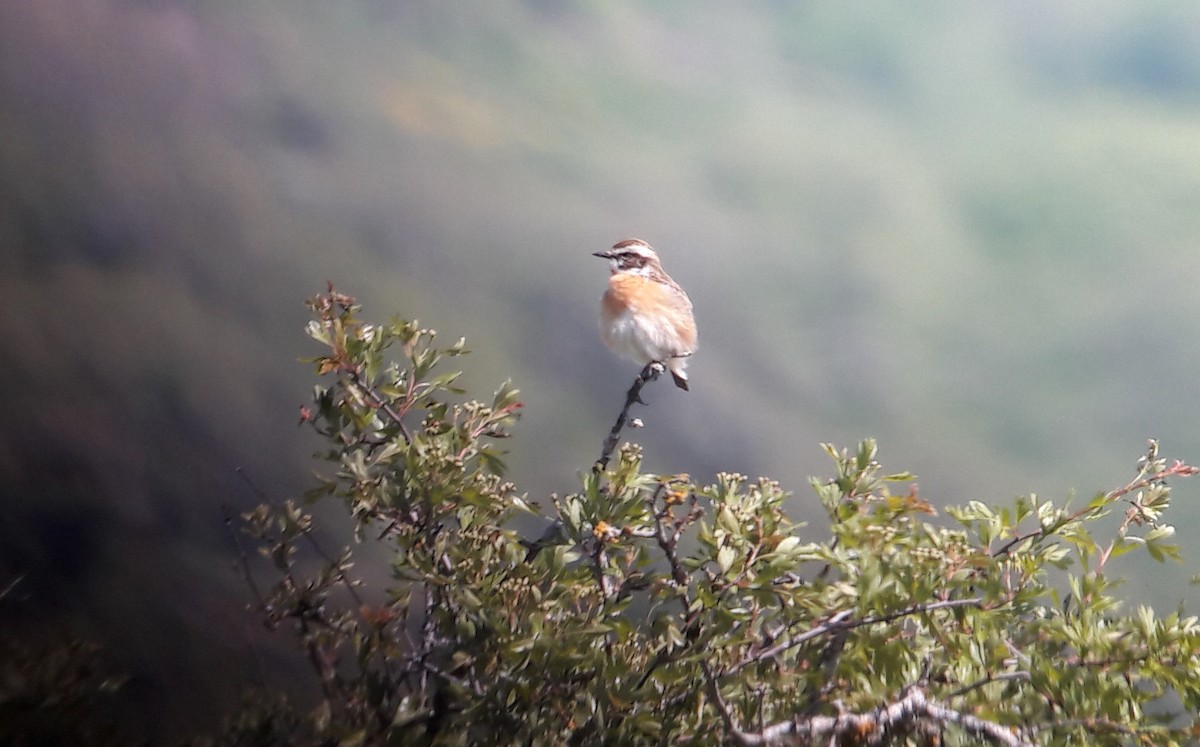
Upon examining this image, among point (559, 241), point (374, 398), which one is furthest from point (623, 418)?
point (559, 241)

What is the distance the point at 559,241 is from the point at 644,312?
0.34 m

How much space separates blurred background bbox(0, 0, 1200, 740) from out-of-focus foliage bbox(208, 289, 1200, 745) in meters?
0.80

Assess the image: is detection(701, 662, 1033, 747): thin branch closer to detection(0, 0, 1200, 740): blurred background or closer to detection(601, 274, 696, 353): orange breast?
detection(601, 274, 696, 353): orange breast

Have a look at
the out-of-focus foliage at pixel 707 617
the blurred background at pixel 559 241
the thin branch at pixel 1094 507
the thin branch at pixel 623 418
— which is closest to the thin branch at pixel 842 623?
the out-of-focus foliage at pixel 707 617

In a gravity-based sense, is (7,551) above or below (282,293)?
below

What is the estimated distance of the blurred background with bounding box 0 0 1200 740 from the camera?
2037mm

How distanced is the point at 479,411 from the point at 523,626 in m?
0.34


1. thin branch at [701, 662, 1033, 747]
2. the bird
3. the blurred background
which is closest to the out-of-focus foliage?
thin branch at [701, 662, 1033, 747]

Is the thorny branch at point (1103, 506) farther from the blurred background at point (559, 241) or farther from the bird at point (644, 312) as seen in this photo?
the blurred background at point (559, 241)

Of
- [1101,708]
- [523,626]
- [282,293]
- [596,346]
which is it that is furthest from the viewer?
[596,346]

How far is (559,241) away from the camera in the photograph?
2.24m

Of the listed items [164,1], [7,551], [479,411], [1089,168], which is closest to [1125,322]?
[1089,168]

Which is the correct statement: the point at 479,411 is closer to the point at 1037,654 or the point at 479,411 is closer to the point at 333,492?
the point at 333,492

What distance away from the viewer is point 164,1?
2082 millimetres
